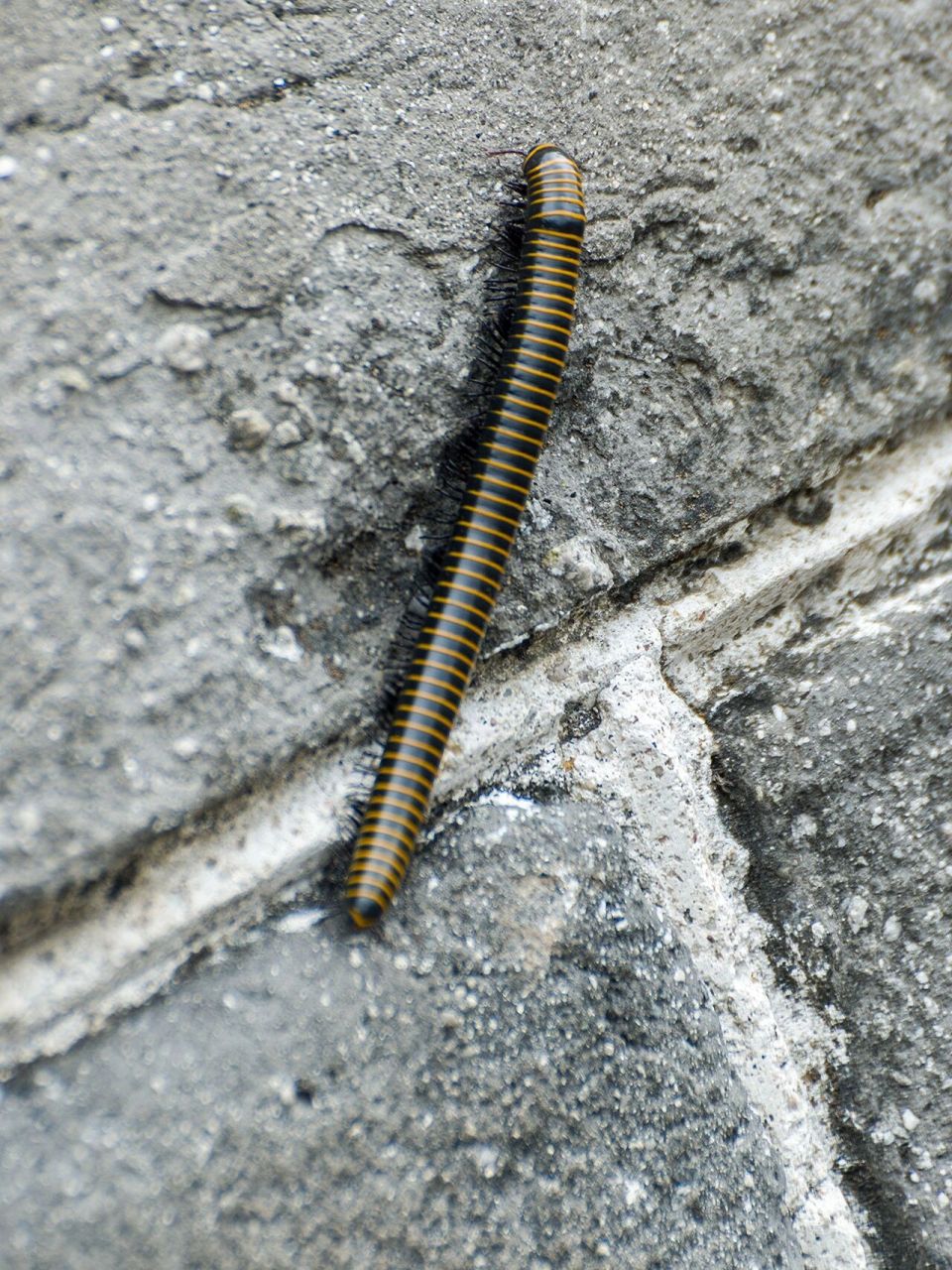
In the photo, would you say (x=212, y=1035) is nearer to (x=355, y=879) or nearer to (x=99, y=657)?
(x=355, y=879)

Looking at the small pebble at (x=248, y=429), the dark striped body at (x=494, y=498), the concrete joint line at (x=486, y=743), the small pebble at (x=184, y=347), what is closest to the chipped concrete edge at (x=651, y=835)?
the concrete joint line at (x=486, y=743)

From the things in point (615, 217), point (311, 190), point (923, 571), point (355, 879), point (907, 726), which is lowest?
point (355, 879)

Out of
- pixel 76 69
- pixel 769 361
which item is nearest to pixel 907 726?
pixel 769 361

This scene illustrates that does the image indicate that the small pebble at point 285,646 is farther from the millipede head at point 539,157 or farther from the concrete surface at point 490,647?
the millipede head at point 539,157

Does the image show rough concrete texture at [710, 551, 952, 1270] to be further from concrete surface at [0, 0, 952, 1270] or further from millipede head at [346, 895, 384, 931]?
millipede head at [346, 895, 384, 931]

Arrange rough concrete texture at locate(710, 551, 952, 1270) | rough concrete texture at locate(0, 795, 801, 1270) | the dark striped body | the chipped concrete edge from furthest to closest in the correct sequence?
rough concrete texture at locate(710, 551, 952, 1270) → the dark striped body → the chipped concrete edge → rough concrete texture at locate(0, 795, 801, 1270)

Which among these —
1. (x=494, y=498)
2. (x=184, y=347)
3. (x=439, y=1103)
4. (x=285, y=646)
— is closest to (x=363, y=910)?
(x=439, y=1103)

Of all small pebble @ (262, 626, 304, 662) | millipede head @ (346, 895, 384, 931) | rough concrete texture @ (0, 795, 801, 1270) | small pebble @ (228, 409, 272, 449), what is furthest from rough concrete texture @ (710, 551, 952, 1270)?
small pebble @ (228, 409, 272, 449)
